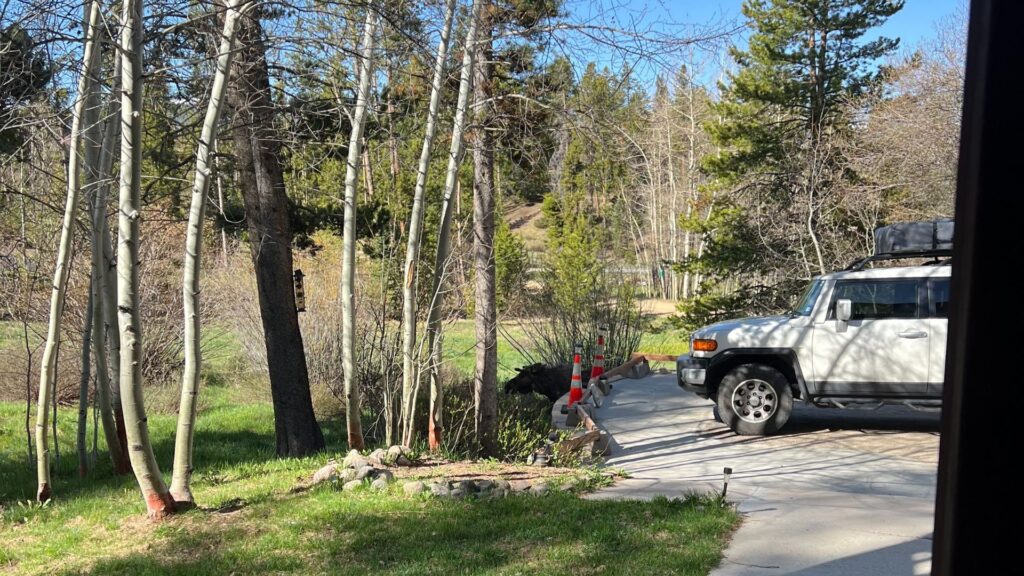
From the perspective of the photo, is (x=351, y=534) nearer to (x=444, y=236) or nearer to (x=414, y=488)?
(x=414, y=488)

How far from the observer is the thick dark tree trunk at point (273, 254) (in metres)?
9.12

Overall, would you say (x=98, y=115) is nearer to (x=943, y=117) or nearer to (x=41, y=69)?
(x=41, y=69)

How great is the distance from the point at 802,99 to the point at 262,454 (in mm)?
22807

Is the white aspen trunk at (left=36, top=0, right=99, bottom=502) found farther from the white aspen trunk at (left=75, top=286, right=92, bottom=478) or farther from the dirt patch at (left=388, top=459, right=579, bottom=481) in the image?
the dirt patch at (left=388, top=459, right=579, bottom=481)

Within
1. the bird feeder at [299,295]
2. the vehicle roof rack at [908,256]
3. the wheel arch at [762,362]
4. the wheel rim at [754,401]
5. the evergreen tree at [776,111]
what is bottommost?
the wheel rim at [754,401]

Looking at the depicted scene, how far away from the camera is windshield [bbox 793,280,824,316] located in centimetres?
1103

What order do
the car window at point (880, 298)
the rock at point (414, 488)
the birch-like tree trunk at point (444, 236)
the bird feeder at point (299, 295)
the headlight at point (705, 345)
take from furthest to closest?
the headlight at point (705, 345), the car window at point (880, 298), the bird feeder at point (299, 295), the birch-like tree trunk at point (444, 236), the rock at point (414, 488)

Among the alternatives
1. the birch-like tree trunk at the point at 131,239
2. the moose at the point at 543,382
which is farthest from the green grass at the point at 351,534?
the moose at the point at 543,382

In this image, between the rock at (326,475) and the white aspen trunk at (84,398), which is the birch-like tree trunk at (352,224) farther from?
the white aspen trunk at (84,398)

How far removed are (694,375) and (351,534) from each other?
21.3ft

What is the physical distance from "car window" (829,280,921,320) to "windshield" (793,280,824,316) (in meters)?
0.28

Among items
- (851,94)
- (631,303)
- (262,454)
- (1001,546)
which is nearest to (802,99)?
(851,94)

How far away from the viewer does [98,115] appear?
8117mm

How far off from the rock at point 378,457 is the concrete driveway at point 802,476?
2310 mm
